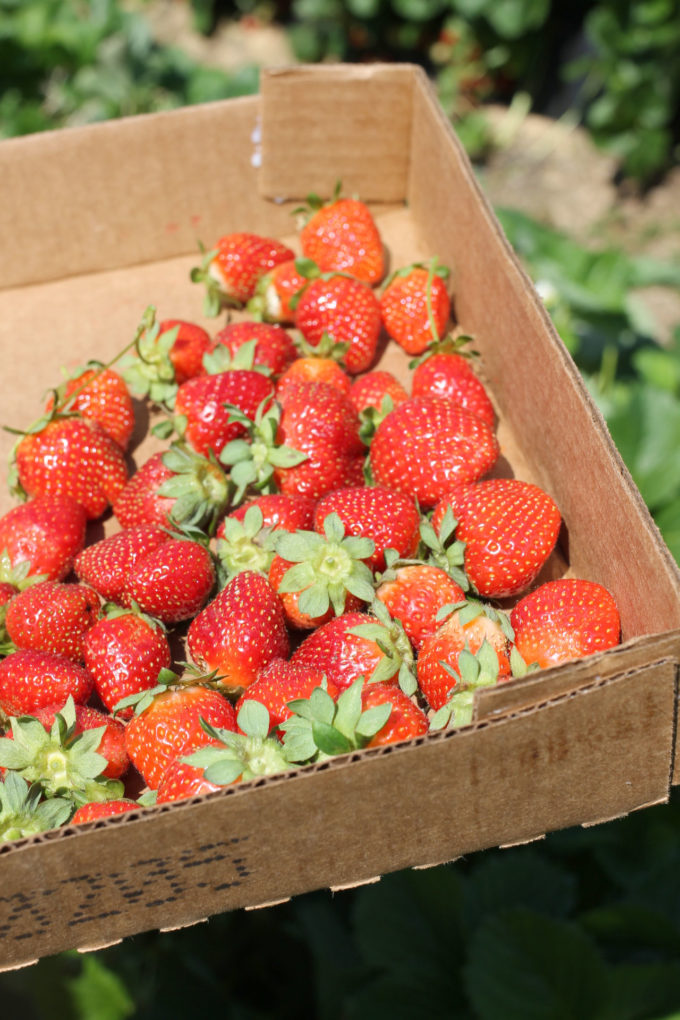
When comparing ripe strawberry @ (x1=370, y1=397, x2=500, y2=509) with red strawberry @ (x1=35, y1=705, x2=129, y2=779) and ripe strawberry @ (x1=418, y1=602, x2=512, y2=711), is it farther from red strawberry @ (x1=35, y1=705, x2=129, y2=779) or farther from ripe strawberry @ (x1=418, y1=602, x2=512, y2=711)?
red strawberry @ (x1=35, y1=705, x2=129, y2=779)

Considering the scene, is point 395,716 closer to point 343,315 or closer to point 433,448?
point 433,448

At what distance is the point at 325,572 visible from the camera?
111cm

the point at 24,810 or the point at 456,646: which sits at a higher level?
the point at 456,646

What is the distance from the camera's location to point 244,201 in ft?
Answer: 5.37

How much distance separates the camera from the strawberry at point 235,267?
1.53m

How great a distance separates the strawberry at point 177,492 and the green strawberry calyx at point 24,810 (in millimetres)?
364

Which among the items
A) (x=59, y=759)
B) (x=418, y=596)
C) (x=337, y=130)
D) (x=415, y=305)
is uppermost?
(x=337, y=130)

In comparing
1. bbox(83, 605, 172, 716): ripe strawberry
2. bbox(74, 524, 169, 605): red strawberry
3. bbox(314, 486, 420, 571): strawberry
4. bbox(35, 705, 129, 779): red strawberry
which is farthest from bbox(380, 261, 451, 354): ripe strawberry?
bbox(35, 705, 129, 779): red strawberry

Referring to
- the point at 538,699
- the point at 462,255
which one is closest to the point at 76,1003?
the point at 538,699

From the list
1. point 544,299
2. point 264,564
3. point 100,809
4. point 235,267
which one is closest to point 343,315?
point 235,267

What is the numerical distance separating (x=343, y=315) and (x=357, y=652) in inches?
21.9

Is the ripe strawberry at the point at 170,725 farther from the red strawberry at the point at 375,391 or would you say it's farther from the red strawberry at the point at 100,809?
the red strawberry at the point at 375,391

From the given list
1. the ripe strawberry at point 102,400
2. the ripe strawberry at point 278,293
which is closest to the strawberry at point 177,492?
the ripe strawberry at point 102,400

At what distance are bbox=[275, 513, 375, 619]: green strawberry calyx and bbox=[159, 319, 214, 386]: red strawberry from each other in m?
0.42
